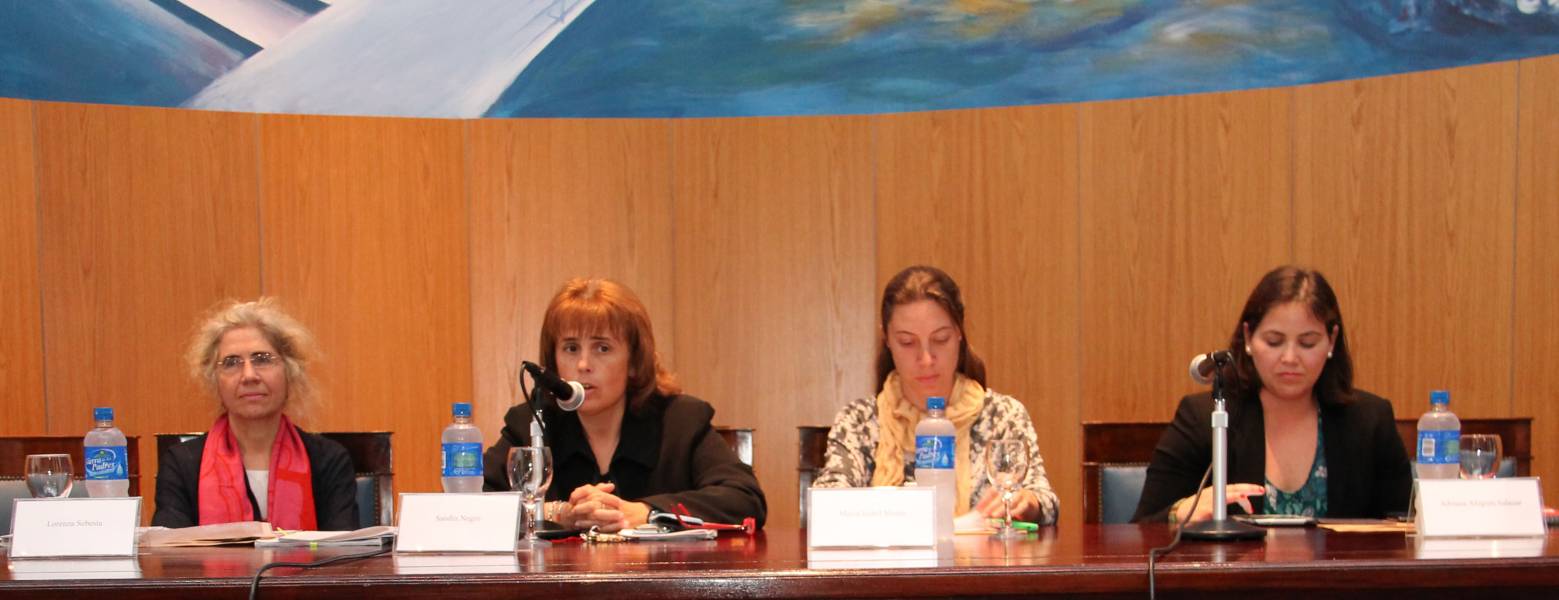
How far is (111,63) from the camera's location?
214 inches

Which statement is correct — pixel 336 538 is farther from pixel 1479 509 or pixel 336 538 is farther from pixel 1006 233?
pixel 1006 233

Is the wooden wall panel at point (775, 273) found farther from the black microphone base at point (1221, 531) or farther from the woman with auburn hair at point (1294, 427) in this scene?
the black microphone base at point (1221, 531)

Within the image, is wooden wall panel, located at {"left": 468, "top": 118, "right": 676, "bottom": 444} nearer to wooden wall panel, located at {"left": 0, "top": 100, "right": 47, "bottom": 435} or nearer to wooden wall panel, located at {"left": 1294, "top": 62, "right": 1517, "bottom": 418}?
wooden wall panel, located at {"left": 0, "top": 100, "right": 47, "bottom": 435}

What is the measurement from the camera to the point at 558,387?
252cm

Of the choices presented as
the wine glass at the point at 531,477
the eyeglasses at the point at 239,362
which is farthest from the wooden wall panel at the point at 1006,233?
the wine glass at the point at 531,477

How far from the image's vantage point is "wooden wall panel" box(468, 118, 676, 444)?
5246 mm

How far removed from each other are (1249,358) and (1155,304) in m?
1.97

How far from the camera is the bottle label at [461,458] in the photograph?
2418 mm

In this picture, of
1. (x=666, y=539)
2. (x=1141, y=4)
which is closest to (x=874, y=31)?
(x=1141, y=4)

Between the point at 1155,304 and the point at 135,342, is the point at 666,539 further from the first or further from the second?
the point at 135,342

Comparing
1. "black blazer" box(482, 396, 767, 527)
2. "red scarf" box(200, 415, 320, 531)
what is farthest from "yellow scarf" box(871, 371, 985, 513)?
"red scarf" box(200, 415, 320, 531)

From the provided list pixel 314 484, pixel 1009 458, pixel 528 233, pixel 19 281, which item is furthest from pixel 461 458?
pixel 19 281

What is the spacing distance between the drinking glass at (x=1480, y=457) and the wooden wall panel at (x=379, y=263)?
3680 millimetres

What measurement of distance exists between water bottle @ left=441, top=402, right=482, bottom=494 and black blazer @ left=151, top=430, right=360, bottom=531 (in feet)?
2.34
